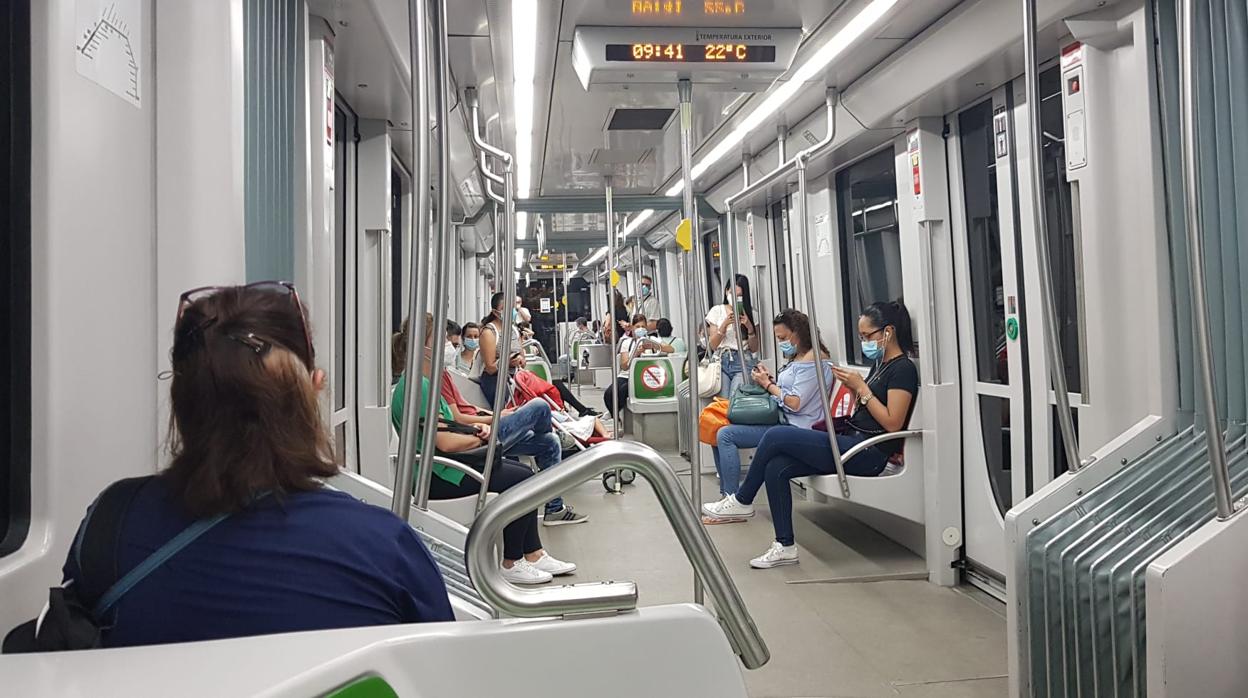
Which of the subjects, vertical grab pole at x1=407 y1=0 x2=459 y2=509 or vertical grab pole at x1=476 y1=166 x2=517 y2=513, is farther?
vertical grab pole at x1=476 y1=166 x2=517 y2=513

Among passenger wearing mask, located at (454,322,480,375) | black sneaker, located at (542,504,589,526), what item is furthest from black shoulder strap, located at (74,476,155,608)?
passenger wearing mask, located at (454,322,480,375)

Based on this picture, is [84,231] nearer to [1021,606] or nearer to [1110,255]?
[1021,606]

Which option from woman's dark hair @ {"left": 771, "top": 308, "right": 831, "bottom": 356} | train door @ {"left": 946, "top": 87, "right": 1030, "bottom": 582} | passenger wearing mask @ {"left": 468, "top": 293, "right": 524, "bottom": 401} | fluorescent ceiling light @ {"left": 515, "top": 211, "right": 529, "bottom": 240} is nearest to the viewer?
train door @ {"left": 946, "top": 87, "right": 1030, "bottom": 582}

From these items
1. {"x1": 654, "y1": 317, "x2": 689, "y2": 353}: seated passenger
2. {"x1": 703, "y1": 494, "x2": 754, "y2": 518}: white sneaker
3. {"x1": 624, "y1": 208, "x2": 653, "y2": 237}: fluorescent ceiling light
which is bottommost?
{"x1": 703, "y1": 494, "x2": 754, "y2": 518}: white sneaker

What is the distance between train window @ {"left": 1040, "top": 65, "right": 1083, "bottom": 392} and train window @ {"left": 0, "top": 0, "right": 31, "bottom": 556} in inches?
125

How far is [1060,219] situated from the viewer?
3297 millimetres

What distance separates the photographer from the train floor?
9.66 ft

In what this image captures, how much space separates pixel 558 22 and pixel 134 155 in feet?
6.26

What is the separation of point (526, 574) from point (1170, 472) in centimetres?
276

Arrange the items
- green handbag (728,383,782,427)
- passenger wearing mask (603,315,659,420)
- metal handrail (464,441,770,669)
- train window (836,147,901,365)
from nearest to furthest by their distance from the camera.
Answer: metal handrail (464,441,770,669) → train window (836,147,901,365) → green handbag (728,383,782,427) → passenger wearing mask (603,315,659,420)

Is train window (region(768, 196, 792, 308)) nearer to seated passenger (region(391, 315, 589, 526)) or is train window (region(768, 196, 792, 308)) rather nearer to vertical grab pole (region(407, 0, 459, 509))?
seated passenger (region(391, 315, 589, 526))

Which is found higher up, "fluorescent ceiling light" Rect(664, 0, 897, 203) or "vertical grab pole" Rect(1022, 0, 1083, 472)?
"fluorescent ceiling light" Rect(664, 0, 897, 203)

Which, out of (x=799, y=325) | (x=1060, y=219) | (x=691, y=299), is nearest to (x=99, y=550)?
(x=691, y=299)

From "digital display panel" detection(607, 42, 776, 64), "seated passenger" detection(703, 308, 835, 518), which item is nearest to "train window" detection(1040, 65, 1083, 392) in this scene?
"digital display panel" detection(607, 42, 776, 64)
